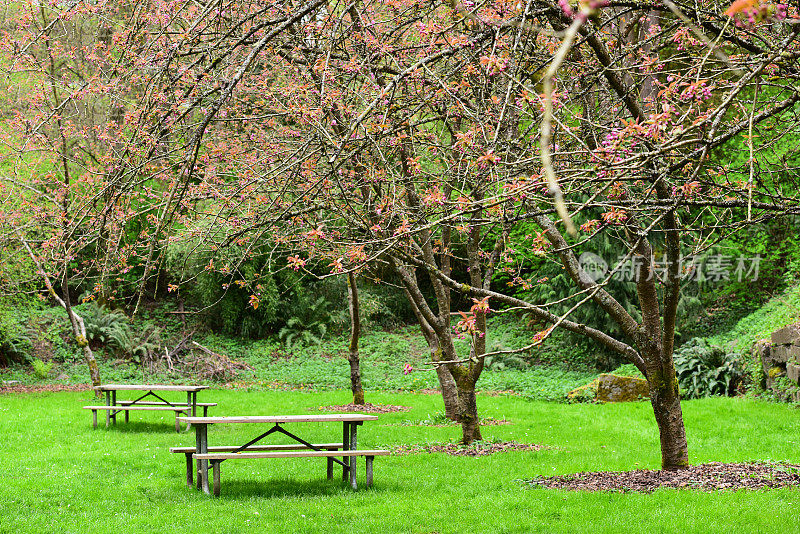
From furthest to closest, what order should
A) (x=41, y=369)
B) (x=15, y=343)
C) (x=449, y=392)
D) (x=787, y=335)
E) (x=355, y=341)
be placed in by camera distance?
(x=15, y=343) < (x=41, y=369) < (x=355, y=341) < (x=787, y=335) < (x=449, y=392)

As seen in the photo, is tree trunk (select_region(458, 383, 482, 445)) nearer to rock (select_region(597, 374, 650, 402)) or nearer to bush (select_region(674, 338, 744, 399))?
rock (select_region(597, 374, 650, 402))

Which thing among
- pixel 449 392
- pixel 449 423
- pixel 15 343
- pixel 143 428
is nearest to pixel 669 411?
pixel 449 392

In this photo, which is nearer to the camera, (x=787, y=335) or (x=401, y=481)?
(x=401, y=481)

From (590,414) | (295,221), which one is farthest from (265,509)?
(590,414)

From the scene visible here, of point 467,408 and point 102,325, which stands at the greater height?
point 102,325

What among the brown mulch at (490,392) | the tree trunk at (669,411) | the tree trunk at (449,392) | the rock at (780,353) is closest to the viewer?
the tree trunk at (669,411)

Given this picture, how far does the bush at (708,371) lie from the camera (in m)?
13.0

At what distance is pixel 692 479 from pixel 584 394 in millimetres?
7403

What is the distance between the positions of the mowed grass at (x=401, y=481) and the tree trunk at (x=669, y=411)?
67 cm

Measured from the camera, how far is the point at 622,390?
13.1m

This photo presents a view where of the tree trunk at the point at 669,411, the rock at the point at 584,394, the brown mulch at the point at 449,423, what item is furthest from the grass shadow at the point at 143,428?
the rock at the point at 584,394

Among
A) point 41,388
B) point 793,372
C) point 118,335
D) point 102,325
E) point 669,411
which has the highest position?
point 102,325

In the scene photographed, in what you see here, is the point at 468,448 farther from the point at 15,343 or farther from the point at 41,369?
the point at 15,343

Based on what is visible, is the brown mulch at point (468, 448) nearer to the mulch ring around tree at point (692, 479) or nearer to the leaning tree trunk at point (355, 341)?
the mulch ring around tree at point (692, 479)
